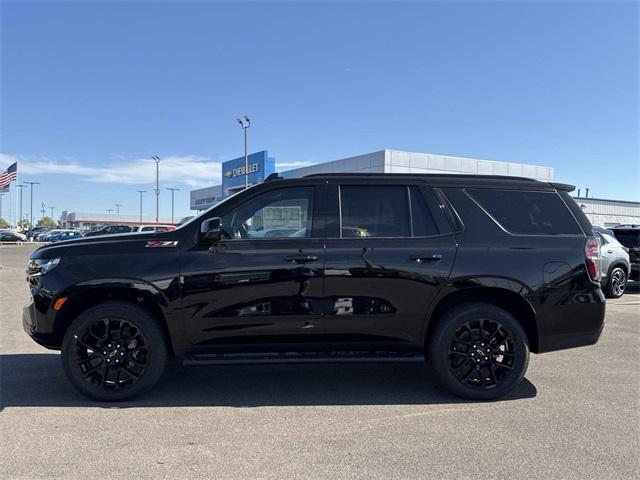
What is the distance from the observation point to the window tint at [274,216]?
4586 millimetres

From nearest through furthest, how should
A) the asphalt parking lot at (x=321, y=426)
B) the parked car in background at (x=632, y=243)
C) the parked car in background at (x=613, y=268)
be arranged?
the asphalt parking lot at (x=321, y=426) < the parked car in background at (x=613, y=268) < the parked car in background at (x=632, y=243)

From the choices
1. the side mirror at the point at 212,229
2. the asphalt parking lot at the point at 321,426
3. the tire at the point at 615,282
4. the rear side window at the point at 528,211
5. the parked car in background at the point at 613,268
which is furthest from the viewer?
the tire at the point at 615,282

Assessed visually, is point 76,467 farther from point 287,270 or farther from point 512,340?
point 512,340

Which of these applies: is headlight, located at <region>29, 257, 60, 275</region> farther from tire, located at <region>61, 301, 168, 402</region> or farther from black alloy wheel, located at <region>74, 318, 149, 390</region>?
black alloy wheel, located at <region>74, 318, 149, 390</region>

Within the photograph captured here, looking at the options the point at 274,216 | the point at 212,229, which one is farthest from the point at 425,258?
the point at 212,229

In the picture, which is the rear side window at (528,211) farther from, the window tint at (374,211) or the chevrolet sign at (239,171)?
the chevrolet sign at (239,171)

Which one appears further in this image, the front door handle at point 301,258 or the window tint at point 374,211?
the window tint at point 374,211

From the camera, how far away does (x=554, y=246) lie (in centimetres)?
464

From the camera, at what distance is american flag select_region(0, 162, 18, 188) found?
2826cm

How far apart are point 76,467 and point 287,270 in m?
2.10

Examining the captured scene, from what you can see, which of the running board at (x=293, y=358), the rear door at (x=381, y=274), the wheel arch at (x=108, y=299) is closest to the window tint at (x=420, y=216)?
the rear door at (x=381, y=274)

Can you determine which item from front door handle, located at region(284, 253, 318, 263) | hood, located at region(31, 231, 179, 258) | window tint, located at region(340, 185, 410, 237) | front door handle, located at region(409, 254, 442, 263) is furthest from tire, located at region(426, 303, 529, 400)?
hood, located at region(31, 231, 179, 258)

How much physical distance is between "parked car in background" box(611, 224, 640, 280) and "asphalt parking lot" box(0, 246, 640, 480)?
8.66m

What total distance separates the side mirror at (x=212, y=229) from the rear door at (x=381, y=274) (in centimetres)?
96
